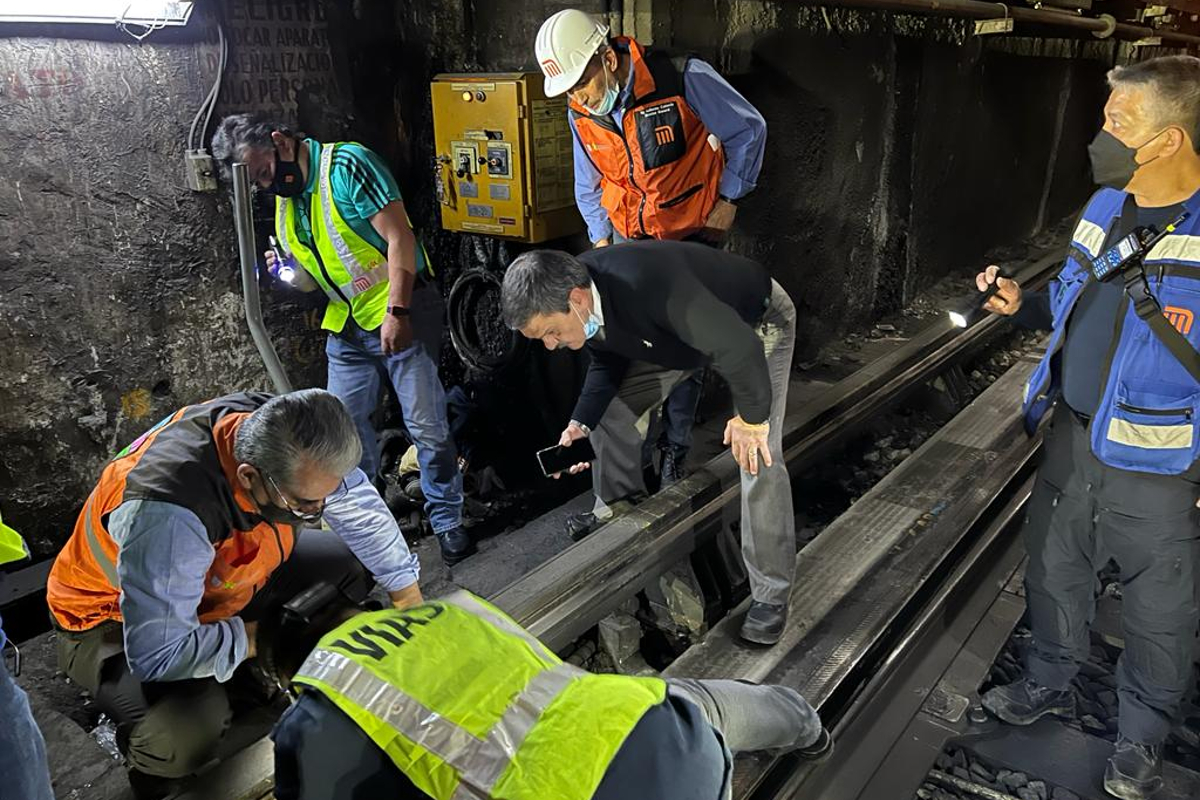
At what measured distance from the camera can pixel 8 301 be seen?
12.3 ft

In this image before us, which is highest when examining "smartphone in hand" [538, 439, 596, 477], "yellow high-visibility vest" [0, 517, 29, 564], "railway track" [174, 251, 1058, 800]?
"yellow high-visibility vest" [0, 517, 29, 564]

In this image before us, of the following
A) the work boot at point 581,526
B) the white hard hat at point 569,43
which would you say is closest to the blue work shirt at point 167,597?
the work boot at point 581,526

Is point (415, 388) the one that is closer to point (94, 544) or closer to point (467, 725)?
point (94, 544)

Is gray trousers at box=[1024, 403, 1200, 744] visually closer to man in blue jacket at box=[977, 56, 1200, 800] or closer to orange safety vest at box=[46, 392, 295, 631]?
man in blue jacket at box=[977, 56, 1200, 800]

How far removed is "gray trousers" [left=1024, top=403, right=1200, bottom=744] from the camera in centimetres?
259

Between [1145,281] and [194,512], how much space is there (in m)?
2.73

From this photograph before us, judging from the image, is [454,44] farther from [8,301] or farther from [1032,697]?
[1032,697]

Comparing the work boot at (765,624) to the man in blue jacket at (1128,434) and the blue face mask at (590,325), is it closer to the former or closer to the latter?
the man in blue jacket at (1128,434)

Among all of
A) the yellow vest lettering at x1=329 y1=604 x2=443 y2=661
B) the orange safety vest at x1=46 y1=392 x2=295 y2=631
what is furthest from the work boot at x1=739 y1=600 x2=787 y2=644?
the yellow vest lettering at x1=329 y1=604 x2=443 y2=661

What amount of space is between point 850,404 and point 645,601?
2102 millimetres

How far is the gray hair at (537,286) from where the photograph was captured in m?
2.71

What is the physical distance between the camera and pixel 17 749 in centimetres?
181

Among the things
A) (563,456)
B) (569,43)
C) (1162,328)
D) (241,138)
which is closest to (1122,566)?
(1162,328)

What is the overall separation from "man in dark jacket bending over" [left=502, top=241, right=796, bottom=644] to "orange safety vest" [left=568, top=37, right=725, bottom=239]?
3.01ft
